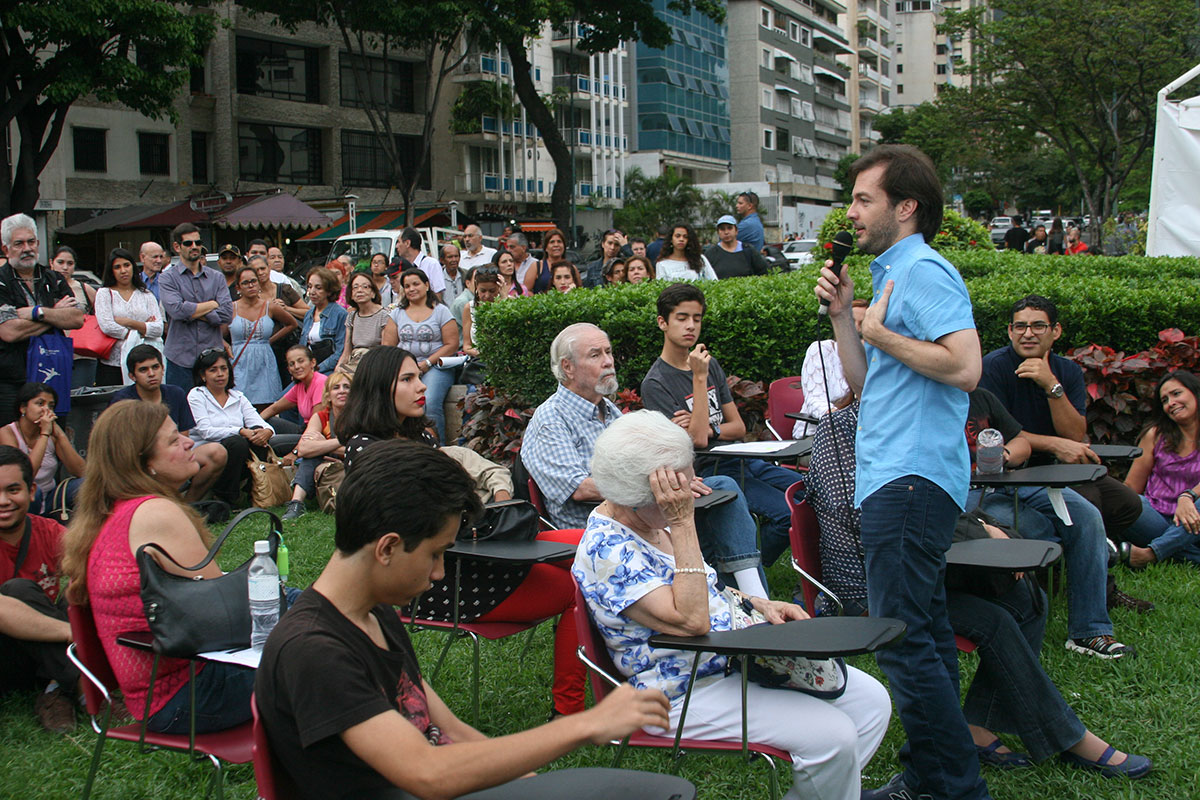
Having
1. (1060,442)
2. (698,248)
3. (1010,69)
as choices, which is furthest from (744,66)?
(1060,442)

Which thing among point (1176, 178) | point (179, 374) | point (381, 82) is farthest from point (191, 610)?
point (381, 82)

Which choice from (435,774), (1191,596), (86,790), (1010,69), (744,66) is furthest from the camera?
(744,66)

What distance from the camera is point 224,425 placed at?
8.31 meters

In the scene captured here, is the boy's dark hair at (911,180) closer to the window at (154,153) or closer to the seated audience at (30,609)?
the seated audience at (30,609)

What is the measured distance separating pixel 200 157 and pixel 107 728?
33685mm

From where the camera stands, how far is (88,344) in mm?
9734

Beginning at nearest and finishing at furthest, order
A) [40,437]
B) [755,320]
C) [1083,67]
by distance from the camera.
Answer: [40,437], [755,320], [1083,67]

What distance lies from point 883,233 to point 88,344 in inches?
337

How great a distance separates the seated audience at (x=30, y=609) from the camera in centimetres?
434

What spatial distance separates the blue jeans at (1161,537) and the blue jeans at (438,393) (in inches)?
205

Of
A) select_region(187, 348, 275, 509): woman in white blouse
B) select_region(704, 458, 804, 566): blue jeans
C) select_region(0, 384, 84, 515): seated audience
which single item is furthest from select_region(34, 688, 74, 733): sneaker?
select_region(187, 348, 275, 509): woman in white blouse

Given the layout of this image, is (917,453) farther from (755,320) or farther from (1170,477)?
(755,320)

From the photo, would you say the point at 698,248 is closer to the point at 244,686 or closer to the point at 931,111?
the point at 244,686

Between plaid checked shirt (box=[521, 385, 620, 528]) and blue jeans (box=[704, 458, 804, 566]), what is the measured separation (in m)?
1.10
